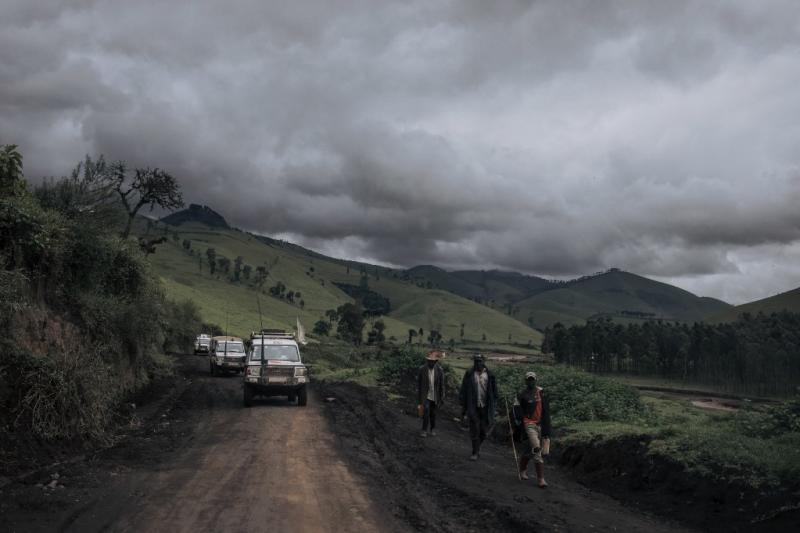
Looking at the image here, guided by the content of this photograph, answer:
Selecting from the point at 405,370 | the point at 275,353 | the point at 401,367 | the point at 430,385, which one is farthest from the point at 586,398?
the point at 401,367

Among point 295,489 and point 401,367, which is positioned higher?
point 401,367

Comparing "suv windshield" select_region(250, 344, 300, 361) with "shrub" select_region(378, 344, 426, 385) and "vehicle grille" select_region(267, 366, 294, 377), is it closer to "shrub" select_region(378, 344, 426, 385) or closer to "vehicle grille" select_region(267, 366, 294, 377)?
"vehicle grille" select_region(267, 366, 294, 377)

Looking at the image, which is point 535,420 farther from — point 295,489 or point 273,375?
point 273,375

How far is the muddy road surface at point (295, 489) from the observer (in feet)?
26.0

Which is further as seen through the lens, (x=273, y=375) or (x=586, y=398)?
(x=273, y=375)

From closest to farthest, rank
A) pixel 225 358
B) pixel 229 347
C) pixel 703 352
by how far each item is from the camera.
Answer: pixel 225 358, pixel 229 347, pixel 703 352

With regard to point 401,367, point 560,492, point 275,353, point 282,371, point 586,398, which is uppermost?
point 275,353

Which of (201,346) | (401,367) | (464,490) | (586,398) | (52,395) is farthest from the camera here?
(201,346)

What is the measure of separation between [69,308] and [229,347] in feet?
58.3

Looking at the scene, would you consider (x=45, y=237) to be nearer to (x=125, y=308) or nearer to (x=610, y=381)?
(x=125, y=308)

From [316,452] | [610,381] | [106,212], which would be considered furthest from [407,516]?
[106,212]

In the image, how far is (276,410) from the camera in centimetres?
1966

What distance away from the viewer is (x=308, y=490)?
9562mm

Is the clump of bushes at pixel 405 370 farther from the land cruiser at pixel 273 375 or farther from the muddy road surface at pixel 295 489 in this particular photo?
the muddy road surface at pixel 295 489
